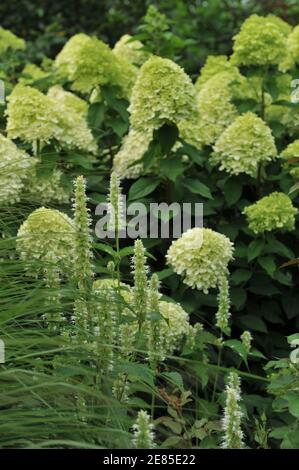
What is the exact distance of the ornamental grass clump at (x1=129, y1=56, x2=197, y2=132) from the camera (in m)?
4.10

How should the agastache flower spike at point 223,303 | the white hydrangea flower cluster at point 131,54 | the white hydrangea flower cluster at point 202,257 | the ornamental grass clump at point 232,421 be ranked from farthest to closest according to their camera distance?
the white hydrangea flower cluster at point 131,54 < the white hydrangea flower cluster at point 202,257 < the agastache flower spike at point 223,303 < the ornamental grass clump at point 232,421

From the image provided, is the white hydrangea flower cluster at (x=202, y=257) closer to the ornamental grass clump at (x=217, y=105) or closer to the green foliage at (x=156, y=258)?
the green foliage at (x=156, y=258)

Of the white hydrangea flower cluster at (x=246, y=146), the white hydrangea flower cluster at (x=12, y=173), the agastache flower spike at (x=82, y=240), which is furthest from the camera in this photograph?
the white hydrangea flower cluster at (x=246, y=146)

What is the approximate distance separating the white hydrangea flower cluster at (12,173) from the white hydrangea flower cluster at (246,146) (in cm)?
87

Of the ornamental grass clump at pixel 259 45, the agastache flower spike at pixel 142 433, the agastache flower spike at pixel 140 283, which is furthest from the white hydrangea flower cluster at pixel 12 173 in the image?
the agastache flower spike at pixel 142 433

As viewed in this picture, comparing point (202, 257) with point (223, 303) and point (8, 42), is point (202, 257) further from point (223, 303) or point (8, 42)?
Result: point (8, 42)

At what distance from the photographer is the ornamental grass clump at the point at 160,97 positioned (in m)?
4.10

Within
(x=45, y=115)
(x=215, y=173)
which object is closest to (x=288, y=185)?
(x=215, y=173)

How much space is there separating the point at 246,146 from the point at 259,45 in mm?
693

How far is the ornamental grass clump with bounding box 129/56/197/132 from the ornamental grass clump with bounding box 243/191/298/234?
53 cm

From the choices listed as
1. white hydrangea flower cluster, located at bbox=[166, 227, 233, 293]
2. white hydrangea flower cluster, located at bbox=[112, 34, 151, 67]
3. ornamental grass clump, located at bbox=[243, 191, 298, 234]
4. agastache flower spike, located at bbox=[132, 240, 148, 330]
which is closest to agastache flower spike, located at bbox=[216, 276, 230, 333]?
agastache flower spike, located at bbox=[132, 240, 148, 330]

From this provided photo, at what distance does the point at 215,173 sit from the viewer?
14.8ft
